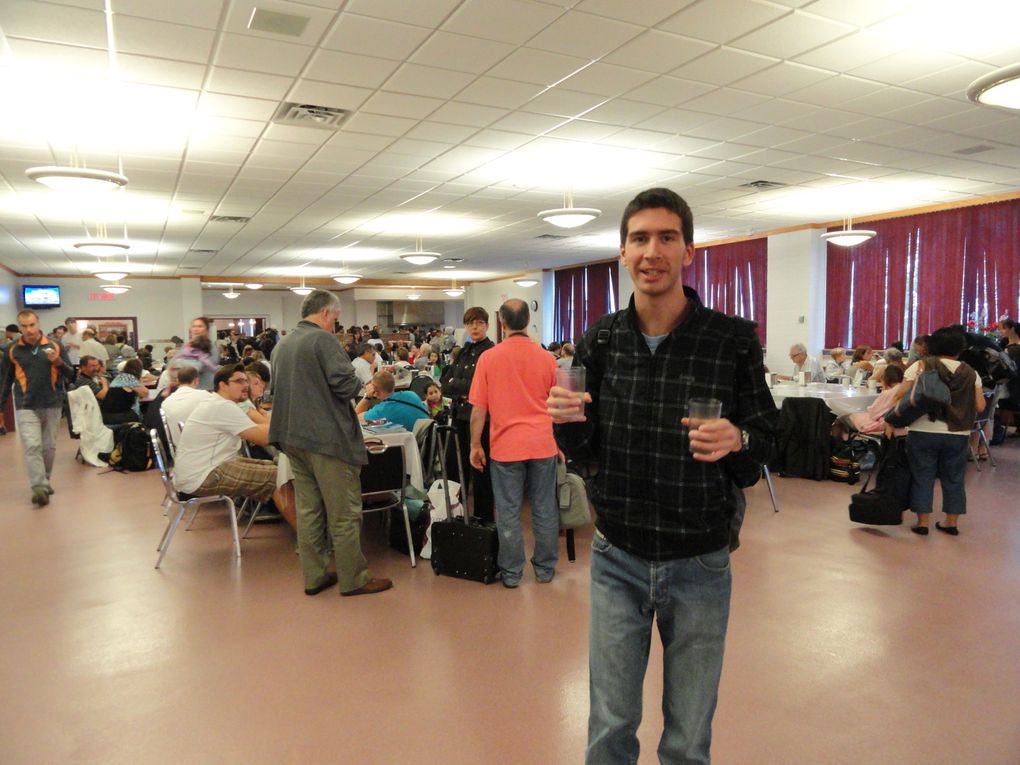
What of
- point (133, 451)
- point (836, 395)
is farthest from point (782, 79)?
point (133, 451)

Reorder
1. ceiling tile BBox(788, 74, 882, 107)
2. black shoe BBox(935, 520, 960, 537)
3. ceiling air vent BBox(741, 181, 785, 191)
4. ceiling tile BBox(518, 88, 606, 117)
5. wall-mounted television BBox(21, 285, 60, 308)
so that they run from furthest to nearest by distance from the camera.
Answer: wall-mounted television BBox(21, 285, 60, 308) → ceiling air vent BBox(741, 181, 785, 191) → ceiling tile BBox(518, 88, 606, 117) → ceiling tile BBox(788, 74, 882, 107) → black shoe BBox(935, 520, 960, 537)

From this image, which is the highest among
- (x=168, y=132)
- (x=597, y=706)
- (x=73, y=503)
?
(x=168, y=132)

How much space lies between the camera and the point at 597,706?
1471 mm

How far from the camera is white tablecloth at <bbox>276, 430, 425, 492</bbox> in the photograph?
395 cm

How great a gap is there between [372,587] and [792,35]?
3.85 metres

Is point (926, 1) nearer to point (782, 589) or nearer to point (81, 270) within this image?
point (782, 589)

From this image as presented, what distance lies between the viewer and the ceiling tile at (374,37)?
3.56 m

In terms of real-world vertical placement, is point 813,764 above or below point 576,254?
below

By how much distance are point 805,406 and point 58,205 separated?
9059mm

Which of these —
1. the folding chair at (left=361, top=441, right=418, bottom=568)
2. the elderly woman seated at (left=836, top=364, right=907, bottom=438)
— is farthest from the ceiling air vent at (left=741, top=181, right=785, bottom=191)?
the folding chair at (left=361, top=441, right=418, bottom=568)

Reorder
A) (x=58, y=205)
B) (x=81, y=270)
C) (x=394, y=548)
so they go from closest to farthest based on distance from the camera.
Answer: (x=394, y=548) < (x=58, y=205) < (x=81, y=270)

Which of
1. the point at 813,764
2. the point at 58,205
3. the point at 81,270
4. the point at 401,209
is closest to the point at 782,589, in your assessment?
the point at 813,764

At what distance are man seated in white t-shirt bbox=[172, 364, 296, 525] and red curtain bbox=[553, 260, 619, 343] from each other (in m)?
11.9

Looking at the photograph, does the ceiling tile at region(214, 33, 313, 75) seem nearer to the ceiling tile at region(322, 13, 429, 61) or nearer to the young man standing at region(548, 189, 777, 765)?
the ceiling tile at region(322, 13, 429, 61)
